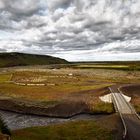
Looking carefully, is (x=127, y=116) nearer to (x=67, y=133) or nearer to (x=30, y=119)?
(x=67, y=133)

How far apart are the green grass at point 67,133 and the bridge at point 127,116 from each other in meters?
4.13

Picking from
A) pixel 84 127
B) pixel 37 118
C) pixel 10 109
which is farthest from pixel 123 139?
pixel 10 109

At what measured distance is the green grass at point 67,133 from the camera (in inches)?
2168

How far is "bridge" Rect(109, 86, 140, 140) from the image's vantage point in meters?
54.8

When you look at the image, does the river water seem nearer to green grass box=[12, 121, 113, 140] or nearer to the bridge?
the bridge

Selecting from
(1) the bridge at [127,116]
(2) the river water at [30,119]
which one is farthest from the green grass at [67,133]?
(2) the river water at [30,119]

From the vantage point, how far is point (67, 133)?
58.2 metres

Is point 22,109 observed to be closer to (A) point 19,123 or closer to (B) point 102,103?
(A) point 19,123

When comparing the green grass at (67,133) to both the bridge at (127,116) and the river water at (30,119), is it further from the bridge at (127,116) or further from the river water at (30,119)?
the river water at (30,119)

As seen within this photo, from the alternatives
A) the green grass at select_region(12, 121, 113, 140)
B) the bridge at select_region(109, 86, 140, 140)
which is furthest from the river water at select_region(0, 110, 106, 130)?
the green grass at select_region(12, 121, 113, 140)

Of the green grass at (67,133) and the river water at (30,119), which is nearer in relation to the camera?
the green grass at (67,133)

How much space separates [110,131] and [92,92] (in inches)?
1826

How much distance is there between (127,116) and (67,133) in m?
19.6

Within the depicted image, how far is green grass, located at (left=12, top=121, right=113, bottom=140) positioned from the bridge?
4134 millimetres
